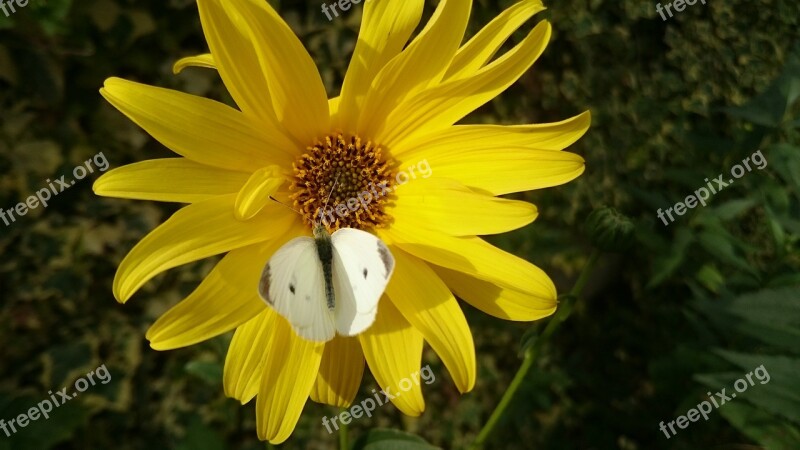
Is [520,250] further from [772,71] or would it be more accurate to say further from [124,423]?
[124,423]

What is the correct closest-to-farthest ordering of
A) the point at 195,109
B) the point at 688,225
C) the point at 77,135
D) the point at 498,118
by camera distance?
the point at 195,109 → the point at 688,225 → the point at 77,135 → the point at 498,118

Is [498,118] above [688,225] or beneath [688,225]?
A: above

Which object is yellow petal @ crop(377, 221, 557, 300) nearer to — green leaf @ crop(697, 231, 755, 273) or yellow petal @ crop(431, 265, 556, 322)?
yellow petal @ crop(431, 265, 556, 322)

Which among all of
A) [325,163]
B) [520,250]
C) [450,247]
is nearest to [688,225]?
[520,250]

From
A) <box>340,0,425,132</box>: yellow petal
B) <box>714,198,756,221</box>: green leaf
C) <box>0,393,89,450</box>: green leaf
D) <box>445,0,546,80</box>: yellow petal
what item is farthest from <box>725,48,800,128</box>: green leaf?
<box>0,393,89,450</box>: green leaf

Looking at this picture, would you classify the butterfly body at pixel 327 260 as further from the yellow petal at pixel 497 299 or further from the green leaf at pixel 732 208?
the green leaf at pixel 732 208

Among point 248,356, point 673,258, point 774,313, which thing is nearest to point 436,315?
point 248,356
